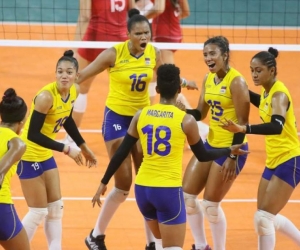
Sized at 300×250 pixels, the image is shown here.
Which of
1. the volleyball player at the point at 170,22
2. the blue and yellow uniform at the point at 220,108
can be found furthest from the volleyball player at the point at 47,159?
the volleyball player at the point at 170,22

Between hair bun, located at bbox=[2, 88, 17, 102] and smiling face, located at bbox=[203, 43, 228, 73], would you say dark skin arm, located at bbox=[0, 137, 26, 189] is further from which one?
smiling face, located at bbox=[203, 43, 228, 73]

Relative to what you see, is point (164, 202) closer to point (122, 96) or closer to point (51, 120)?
point (51, 120)

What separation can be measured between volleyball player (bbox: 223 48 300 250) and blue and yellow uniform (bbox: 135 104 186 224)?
0.86 meters

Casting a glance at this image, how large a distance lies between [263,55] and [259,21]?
10730 mm

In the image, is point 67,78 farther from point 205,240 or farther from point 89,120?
point 89,120

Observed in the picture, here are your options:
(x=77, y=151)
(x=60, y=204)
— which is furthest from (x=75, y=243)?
(x=77, y=151)

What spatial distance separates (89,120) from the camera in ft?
42.2

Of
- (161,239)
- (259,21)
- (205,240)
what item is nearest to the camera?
(161,239)

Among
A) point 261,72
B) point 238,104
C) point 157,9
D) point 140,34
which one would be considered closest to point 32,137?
point 140,34

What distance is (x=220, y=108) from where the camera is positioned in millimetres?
7738

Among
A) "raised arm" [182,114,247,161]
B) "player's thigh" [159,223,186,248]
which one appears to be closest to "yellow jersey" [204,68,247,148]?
"raised arm" [182,114,247,161]

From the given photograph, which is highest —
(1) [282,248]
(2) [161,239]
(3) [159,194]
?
(3) [159,194]

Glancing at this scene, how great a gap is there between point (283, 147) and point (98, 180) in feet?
11.9

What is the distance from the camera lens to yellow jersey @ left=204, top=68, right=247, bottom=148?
7.67 m
